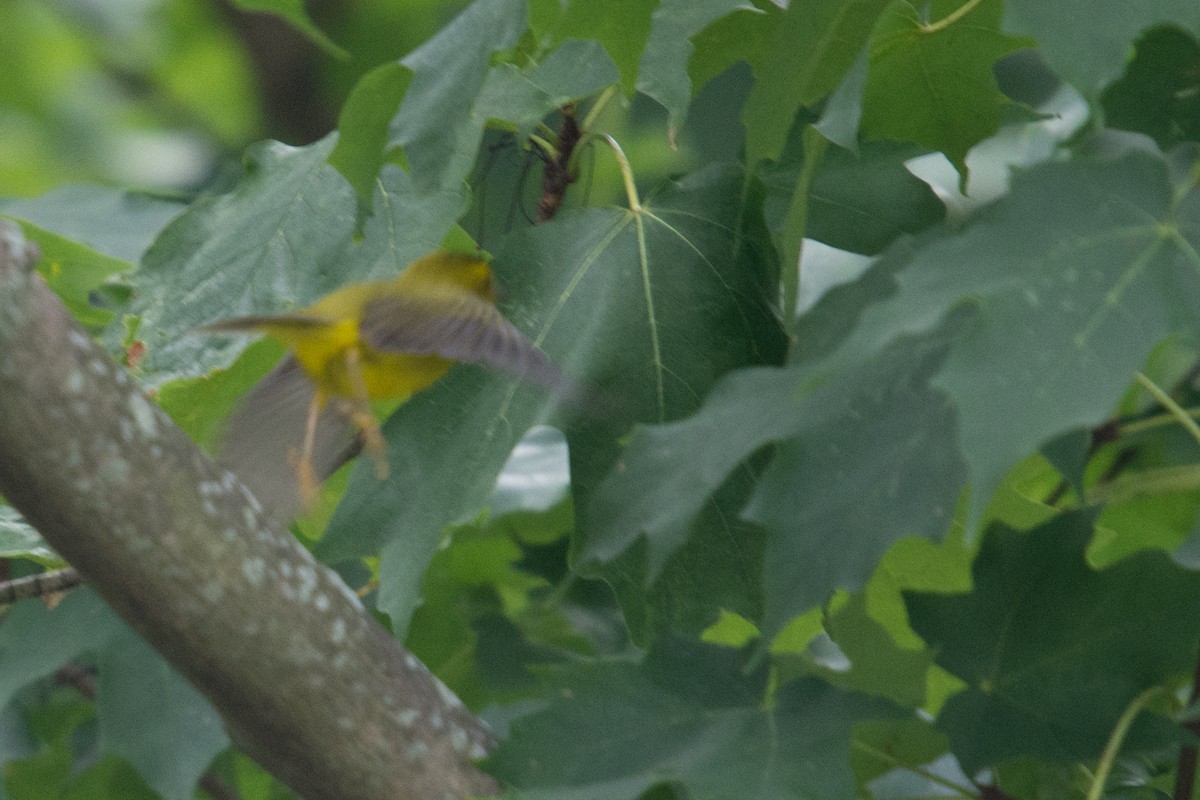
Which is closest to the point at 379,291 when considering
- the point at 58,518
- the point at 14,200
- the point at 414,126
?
the point at 414,126

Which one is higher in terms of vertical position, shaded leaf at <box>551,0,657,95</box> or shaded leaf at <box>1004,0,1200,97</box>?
shaded leaf at <box>1004,0,1200,97</box>

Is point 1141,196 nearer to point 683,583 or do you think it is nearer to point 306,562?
point 683,583

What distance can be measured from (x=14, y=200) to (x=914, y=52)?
132 cm

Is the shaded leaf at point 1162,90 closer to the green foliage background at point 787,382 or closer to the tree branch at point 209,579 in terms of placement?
the green foliage background at point 787,382

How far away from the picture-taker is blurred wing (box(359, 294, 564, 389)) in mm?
813

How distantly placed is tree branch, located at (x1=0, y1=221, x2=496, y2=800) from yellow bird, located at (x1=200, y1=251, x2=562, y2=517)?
0.12 m

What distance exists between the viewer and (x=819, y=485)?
27.6 inches

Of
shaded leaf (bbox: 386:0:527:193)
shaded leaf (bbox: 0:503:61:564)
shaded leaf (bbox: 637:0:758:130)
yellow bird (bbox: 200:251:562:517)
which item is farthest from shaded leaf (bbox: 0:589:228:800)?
shaded leaf (bbox: 637:0:758:130)

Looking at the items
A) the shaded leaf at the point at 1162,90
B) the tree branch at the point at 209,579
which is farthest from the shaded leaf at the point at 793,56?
the tree branch at the point at 209,579

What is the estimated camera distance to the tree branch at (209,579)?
684 mm

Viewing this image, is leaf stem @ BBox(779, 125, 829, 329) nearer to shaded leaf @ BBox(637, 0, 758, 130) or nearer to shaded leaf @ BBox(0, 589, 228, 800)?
shaded leaf @ BBox(637, 0, 758, 130)

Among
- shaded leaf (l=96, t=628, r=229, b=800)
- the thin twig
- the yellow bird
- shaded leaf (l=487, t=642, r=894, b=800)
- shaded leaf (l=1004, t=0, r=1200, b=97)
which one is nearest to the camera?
shaded leaf (l=1004, t=0, r=1200, b=97)

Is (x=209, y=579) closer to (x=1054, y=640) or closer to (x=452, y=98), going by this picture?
(x=452, y=98)

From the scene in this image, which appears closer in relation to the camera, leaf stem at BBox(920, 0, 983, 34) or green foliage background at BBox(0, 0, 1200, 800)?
green foliage background at BBox(0, 0, 1200, 800)
